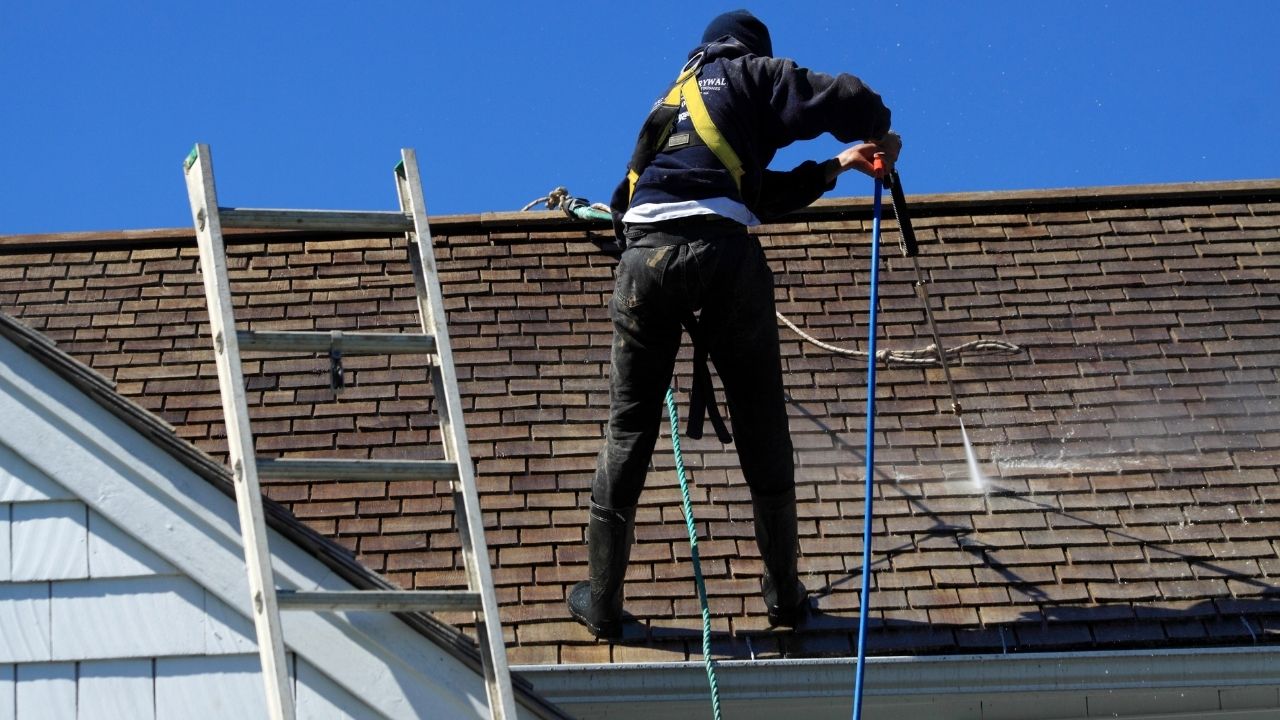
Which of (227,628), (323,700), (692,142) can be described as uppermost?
(692,142)

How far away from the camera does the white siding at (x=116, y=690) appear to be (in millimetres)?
4488

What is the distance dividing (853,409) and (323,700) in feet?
11.1

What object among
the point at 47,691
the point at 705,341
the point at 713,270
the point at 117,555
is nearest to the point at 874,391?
the point at 705,341

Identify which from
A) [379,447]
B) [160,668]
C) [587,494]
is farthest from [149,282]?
[160,668]

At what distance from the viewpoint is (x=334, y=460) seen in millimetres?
4305

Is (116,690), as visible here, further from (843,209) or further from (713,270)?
(843,209)

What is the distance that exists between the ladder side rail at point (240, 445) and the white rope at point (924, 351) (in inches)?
141

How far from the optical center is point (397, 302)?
780 cm

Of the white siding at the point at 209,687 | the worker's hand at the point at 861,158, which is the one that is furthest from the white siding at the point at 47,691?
the worker's hand at the point at 861,158

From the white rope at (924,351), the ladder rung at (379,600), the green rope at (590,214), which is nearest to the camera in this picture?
the ladder rung at (379,600)

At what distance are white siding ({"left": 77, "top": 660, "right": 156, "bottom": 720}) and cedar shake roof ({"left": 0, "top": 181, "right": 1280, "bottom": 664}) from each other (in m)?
1.61

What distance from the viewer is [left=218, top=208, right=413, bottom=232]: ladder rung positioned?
178 inches

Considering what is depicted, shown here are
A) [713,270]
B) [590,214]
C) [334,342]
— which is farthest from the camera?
[590,214]

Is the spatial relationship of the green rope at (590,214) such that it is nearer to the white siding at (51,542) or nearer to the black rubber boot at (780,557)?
the black rubber boot at (780,557)
